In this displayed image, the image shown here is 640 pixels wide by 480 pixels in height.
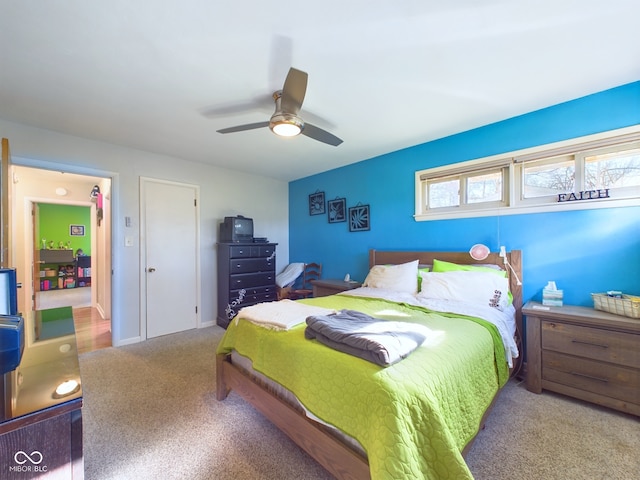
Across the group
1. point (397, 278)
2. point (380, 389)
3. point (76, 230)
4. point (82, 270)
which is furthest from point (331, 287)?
point (76, 230)

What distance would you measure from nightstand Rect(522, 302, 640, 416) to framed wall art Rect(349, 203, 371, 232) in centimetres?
209

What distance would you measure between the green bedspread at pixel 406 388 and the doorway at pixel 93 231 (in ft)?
10.8

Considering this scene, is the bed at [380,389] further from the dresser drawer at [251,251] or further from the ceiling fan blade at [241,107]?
the dresser drawer at [251,251]

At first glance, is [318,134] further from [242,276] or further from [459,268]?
[242,276]

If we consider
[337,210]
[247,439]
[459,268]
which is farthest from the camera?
[337,210]

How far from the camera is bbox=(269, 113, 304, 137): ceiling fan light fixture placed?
1896mm

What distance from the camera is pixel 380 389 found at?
1.05m

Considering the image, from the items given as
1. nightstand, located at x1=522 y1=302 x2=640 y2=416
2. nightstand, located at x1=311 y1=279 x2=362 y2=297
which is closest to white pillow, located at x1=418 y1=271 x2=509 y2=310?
nightstand, located at x1=522 y1=302 x2=640 y2=416

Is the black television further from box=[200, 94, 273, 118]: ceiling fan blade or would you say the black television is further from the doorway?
box=[200, 94, 273, 118]: ceiling fan blade

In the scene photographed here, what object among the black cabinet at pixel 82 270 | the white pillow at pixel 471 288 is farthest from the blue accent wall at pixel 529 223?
the black cabinet at pixel 82 270

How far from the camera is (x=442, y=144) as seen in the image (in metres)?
3.07

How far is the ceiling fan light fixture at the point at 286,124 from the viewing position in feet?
6.22

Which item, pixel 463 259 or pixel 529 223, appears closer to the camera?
pixel 529 223

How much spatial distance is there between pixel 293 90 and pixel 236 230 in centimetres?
256
